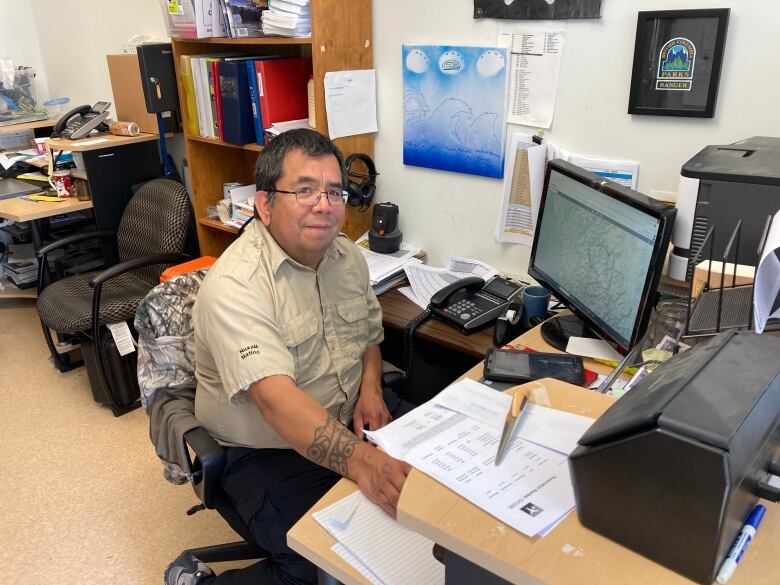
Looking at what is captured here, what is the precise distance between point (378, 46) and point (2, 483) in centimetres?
215

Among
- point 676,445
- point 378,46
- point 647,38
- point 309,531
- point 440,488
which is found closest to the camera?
point 676,445

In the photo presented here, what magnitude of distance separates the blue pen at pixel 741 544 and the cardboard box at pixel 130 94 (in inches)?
122

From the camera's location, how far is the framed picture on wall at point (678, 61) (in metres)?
1.56

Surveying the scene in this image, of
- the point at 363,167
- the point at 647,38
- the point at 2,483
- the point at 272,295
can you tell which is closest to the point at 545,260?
the point at 647,38

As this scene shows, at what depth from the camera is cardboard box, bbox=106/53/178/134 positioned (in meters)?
3.10

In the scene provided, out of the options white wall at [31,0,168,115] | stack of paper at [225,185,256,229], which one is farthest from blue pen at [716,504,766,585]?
white wall at [31,0,168,115]

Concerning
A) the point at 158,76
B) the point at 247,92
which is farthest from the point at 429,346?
the point at 158,76

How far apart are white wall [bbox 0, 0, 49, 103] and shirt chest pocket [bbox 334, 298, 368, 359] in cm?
358

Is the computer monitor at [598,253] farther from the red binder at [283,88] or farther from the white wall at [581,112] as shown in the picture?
the red binder at [283,88]

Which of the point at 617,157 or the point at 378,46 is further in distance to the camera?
the point at 378,46

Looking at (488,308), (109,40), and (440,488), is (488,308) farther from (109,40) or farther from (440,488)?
(109,40)

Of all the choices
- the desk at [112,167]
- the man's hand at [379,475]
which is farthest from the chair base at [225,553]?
the desk at [112,167]

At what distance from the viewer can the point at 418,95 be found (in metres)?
2.18

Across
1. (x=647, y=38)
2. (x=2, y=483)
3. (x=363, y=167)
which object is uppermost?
(x=647, y=38)
